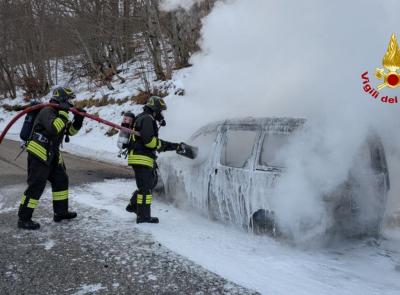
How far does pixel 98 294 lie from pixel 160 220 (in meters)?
2.32

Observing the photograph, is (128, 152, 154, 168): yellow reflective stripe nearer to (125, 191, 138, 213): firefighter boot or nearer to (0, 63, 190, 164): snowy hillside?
(125, 191, 138, 213): firefighter boot

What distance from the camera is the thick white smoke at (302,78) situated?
4.72 meters

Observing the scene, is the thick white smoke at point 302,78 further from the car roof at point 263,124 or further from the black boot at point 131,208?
the black boot at point 131,208

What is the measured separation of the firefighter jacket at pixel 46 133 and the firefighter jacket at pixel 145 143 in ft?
3.00

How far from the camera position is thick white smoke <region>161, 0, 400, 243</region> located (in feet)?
15.5

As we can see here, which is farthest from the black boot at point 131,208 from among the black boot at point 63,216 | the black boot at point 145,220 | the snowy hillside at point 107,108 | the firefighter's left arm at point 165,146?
the snowy hillside at point 107,108

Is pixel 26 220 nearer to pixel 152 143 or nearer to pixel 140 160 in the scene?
pixel 140 160

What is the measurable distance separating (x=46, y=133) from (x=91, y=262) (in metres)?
1.86

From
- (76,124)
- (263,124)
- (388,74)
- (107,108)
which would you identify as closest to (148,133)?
(76,124)

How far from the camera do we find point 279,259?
4.59 m

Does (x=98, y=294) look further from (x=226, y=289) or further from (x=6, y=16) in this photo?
(x=6, y=16)

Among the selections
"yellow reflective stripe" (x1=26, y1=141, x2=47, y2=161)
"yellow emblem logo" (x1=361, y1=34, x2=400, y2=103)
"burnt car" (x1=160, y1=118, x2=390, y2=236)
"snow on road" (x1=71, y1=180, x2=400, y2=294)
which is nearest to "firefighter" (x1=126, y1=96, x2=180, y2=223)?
"snow on road" (x1=71, y1=180, x2=400, y2=294)

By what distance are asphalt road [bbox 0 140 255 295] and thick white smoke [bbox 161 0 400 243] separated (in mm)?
1352

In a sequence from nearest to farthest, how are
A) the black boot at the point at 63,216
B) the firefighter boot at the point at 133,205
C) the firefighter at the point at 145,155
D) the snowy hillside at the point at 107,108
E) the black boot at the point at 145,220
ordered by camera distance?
the firefighter at the point at 145,155 → the black boot at the point at 145,220 → the black boot at the point at 63,216 → the firefighter boot at the point at 133,205 → the snowy hillside at the point at 107,108
